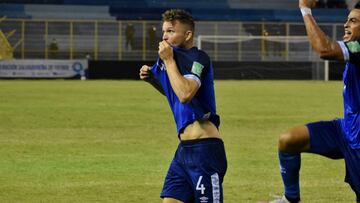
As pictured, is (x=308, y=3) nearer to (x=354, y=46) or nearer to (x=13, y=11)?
(x=354, y=46)

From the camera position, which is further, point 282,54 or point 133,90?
A: point 282,54

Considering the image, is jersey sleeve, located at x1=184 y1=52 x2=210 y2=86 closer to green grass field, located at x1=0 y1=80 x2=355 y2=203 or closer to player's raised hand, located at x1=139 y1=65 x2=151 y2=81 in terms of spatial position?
player's raised hand, located at x1=139 y1=65 x2=151 y2=81

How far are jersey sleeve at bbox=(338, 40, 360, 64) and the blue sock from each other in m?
1.35

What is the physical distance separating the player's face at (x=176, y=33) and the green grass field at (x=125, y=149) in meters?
3.39

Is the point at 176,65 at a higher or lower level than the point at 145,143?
higher

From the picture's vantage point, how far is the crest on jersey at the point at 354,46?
21.3 ft

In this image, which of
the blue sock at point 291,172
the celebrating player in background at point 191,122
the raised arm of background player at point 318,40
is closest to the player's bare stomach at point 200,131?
the celebrating player in background at point 191,122

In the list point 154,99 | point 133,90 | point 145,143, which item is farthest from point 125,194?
point 133,90

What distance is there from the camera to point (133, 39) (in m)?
48.9

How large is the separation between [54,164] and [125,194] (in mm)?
2727

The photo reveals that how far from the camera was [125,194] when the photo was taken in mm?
9867

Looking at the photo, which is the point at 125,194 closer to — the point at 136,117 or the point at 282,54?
the point at 136,117

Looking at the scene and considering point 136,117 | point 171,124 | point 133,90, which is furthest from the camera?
point 133,90

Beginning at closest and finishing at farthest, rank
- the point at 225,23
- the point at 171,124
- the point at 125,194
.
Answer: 1. the point at 125,194
2. the point at 171,124
3. the point at 225,23
